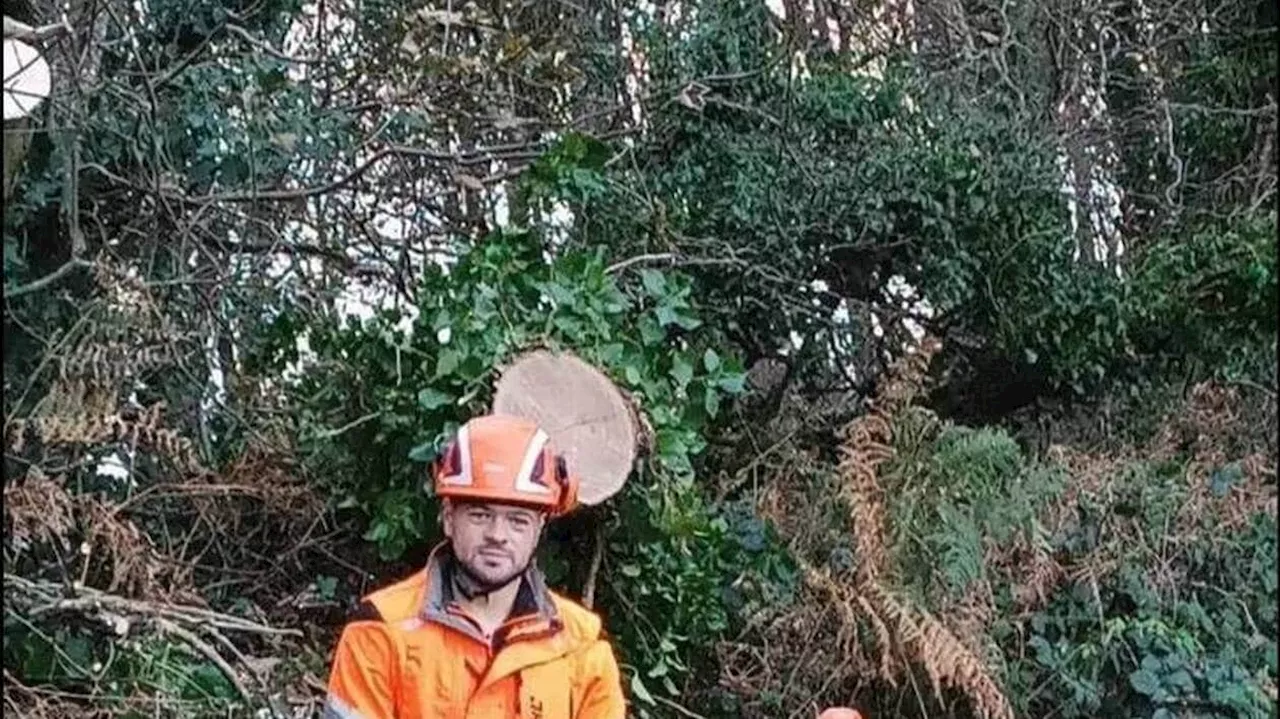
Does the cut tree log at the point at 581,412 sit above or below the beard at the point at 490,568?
above

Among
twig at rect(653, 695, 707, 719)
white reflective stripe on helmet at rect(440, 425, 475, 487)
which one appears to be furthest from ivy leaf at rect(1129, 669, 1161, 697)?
white reflective stripe on helmet at rect(440, 425, 475, 487)

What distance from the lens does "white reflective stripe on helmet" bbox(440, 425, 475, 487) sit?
2719mm

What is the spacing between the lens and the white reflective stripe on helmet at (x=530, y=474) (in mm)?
2727

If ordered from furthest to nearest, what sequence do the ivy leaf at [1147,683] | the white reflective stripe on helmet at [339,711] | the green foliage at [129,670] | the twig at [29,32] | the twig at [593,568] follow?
the twig at [593,568], the ivy leaf at [1147,683], the green foliage at [129,670], the twig at [29,32], the white reflective stripe on helmet at [339,711]

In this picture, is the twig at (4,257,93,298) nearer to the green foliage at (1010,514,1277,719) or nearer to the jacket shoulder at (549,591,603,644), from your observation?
the jacket shoulder at (549,591,603,644)

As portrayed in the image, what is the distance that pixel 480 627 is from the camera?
107 inches

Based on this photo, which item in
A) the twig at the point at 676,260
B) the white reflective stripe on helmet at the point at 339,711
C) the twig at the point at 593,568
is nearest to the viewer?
the white reflective stripe on helmet at the point at 339,711

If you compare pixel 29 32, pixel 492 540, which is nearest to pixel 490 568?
pixel 492 540

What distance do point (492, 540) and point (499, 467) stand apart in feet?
0.37

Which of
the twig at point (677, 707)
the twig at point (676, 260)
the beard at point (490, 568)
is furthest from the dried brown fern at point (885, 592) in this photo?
the beard at point (490, 568)

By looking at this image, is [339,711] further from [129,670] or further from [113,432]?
[113,432]

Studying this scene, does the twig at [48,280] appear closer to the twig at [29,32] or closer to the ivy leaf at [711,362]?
the twig at [29,32]

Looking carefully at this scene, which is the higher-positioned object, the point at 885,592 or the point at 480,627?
the point at 480,627

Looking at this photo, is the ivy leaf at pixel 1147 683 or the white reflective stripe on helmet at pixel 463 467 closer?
the white reflective stripe on helmet at pixel 463 467
